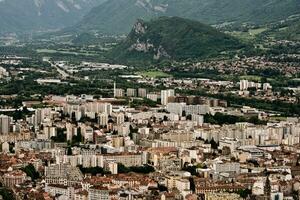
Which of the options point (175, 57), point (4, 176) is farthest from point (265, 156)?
point (175, 57)

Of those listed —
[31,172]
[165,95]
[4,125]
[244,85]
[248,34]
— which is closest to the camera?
[31,172]

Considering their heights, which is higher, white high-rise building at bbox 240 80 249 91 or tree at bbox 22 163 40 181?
white high-rise building at bbox 240 80 249 91

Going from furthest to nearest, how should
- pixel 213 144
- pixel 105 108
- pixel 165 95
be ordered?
pixel 165 95 → pixel 105 108 → pixel 213 144

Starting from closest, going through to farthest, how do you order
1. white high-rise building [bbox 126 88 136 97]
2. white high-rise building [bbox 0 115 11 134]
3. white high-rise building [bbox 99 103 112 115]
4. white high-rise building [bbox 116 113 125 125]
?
white high-rise building [bbox 0 115 11 134]
white high-rise building [bbox 116 113 125 125]
white high-rise building [bbox 99 103 112 115]
white high-rise building [bbox 126 88 136 97]

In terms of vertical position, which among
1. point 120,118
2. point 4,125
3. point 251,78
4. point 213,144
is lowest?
point 213,144

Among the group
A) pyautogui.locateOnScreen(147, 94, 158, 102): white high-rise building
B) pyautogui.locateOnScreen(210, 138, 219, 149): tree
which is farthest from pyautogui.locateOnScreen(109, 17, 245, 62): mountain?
pyautogui.locateOnScreen(210, 138, 219, 149): tree

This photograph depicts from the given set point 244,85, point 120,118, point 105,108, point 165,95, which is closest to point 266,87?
point 244,85

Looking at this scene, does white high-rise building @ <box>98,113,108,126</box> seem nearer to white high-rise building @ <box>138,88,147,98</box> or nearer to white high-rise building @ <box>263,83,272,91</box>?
white high-rise building @ <box>138,88,147,98</box>

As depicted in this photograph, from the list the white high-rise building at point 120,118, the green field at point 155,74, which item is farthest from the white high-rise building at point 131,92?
the green field at point 155,74

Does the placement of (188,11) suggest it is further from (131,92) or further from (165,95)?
(165,95)
